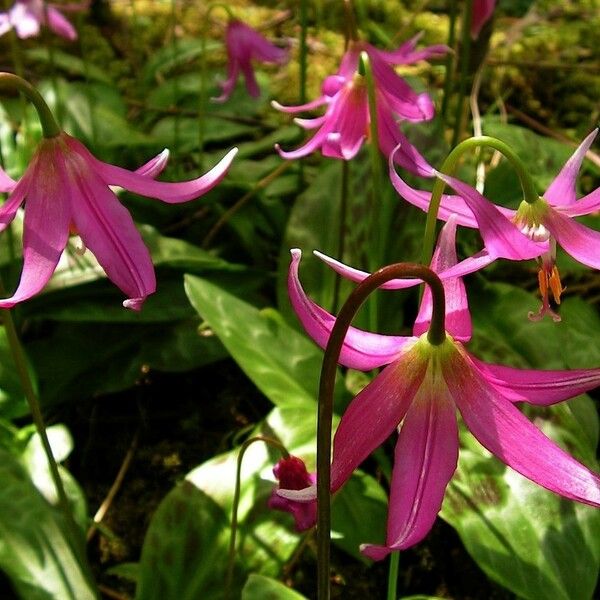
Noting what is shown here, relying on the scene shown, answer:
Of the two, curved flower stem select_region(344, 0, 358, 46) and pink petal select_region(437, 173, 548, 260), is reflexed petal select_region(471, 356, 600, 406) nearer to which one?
pink petal select_region(437, 173, 548, 260)

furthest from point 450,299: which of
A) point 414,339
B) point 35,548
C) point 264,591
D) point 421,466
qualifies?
point 35,548

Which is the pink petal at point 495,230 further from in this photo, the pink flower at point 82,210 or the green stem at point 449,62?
the green stem at point 449,62

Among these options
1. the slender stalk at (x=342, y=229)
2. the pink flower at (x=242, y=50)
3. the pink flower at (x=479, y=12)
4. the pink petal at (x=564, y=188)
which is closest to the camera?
the pink petal at (x=564, y=188)

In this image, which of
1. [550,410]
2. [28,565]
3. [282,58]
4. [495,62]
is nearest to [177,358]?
[28,565]

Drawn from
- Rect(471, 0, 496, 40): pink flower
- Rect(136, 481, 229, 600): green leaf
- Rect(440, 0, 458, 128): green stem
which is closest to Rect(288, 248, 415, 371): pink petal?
Rect(136, 481, 229, 600): green leaf

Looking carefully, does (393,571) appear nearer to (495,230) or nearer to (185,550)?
(185,550)

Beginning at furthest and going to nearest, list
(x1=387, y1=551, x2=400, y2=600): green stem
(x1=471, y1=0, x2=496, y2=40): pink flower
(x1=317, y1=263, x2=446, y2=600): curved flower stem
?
1. (x1=471, y1=0, x2=496, y2=40): pink flower
2. (x1=387, y1=551, x2=400, y2=600): green stem
3. (x1=317, y1=263, x2=446, y2=600): curved flower stem

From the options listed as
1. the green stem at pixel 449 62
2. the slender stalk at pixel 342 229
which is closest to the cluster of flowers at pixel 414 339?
the slender stalk at pixel 342 229
